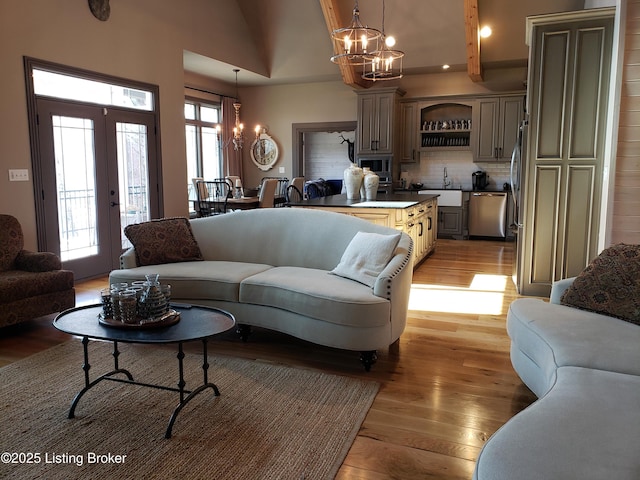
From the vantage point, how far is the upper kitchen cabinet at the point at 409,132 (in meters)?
8.84

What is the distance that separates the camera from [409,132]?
8.91 metres

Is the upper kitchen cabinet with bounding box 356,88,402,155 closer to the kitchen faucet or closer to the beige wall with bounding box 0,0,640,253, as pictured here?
the beige wall with bounding box 0,0,640,253

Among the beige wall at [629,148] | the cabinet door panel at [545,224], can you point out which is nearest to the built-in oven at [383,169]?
the cabinet door panel at [545,224]

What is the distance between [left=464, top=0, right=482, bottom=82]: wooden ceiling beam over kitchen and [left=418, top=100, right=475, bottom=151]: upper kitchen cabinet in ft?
2.47

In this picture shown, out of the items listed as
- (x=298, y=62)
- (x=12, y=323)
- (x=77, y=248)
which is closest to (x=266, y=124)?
(x=298, y=62)

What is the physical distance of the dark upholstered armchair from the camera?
366 centimetres

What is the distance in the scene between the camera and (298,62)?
8.95 meters

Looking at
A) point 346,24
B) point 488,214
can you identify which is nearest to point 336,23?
point 346,24

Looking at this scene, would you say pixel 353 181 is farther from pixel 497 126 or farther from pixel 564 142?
pixel 497 126

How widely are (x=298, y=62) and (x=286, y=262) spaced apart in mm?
5951

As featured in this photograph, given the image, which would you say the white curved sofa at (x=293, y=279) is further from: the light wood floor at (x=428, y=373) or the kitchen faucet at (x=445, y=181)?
the kitchen faucet at (x=445, y=181)

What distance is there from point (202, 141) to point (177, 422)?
302 inches

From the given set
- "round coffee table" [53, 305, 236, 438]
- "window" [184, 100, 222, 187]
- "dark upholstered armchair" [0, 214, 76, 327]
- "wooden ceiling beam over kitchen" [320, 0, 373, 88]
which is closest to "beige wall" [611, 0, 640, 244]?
"round coffee table" [53, 305, 236, 438]

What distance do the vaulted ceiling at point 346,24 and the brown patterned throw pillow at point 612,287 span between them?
5177 mm
